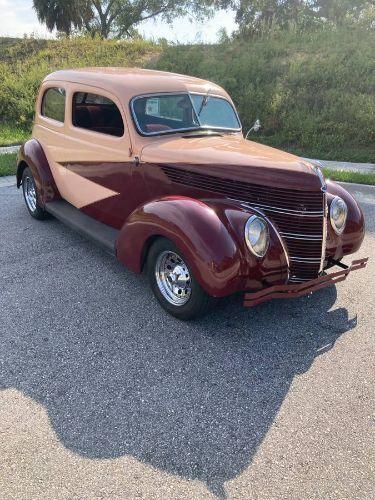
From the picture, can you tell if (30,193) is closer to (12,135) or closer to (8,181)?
(8,181)

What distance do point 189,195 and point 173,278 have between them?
732 mm

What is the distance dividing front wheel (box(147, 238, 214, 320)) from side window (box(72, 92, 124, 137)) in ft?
4.48

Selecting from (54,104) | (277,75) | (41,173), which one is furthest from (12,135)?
(277,75)

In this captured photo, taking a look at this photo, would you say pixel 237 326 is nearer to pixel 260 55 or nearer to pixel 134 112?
pixel 134 112

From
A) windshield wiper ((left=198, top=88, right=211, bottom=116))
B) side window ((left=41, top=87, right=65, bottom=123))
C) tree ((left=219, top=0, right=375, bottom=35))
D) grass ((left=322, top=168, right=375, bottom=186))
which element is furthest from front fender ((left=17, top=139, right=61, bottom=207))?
tree ((left=219, top=0, right=375, bottom=35))

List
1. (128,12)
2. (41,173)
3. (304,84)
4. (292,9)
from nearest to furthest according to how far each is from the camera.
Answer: (41,173) < (304,84) < (292,9) < (128,12)

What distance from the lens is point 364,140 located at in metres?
10.1

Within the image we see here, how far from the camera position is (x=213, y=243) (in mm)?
2883

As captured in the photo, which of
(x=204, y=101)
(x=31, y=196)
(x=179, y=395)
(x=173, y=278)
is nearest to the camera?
(x=179, y=395)

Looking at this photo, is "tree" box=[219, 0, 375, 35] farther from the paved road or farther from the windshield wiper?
the paved road

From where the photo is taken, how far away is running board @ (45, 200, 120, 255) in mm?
4012

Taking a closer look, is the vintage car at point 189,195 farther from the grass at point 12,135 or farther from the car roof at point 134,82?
the grass at point 12,135

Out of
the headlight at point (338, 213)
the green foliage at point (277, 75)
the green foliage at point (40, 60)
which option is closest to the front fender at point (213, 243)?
the headlight at point (338, 213)

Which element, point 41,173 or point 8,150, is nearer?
point 41,173
